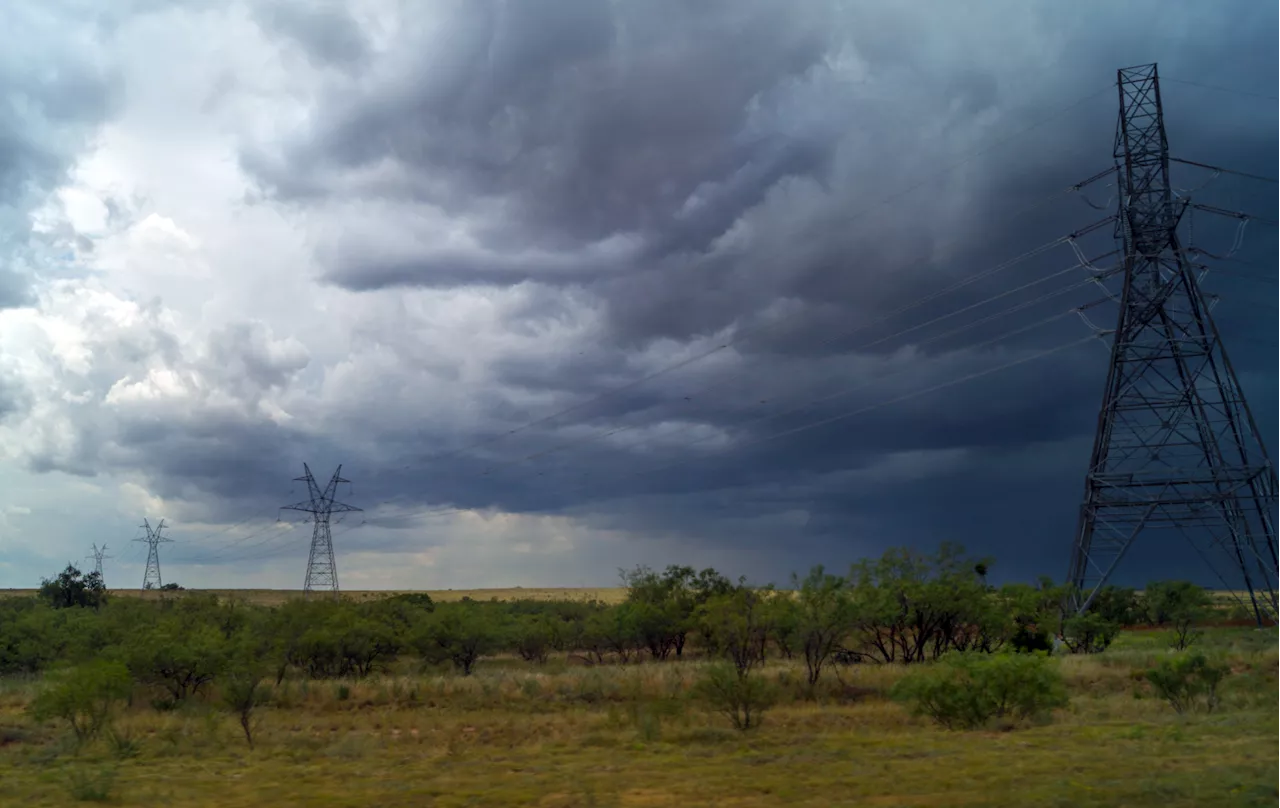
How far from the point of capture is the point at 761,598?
46656 millimetres

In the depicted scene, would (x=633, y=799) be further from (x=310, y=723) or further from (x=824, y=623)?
(x=824, y=623)

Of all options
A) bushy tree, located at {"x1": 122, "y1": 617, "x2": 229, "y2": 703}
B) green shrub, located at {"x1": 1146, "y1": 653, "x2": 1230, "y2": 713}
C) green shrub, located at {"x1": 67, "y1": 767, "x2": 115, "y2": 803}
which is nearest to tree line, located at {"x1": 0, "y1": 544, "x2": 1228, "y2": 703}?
bushy tree, located at {"x1": 122, "y1": 617, "x2": 229, "y2": 703}

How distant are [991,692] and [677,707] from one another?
9754 mm

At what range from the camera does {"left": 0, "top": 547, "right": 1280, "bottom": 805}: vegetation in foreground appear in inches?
726

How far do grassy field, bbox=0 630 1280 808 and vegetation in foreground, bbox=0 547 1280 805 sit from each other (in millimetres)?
124

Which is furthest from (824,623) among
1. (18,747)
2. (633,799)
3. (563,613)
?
(563,613)

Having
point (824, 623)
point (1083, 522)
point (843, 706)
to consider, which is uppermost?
point (1083, 522)

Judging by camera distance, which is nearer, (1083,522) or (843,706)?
(843,706)

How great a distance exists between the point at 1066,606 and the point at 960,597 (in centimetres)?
496

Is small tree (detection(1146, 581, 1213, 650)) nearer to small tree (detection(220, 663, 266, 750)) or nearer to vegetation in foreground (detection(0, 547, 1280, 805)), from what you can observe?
vegetation in foreground (detection(0, 547, 1280, 805))

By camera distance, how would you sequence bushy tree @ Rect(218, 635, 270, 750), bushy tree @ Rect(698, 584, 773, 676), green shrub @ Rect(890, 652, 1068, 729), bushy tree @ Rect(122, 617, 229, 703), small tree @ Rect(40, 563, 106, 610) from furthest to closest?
small tree @ Rect(40, 563, 106, 610) < bushy tree @ Rect(122, 617, 229, 703) < bushy tree @ Rect(698, 584, 773, 676) < bushy tree @ Rect(218, 635, 270, 750) < green shrub @ Rect(890, 652, 1068, 729)

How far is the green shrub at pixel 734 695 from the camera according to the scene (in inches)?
1151

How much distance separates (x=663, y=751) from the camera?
24.8 meters

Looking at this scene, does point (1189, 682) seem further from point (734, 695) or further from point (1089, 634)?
point (1089, 634)
